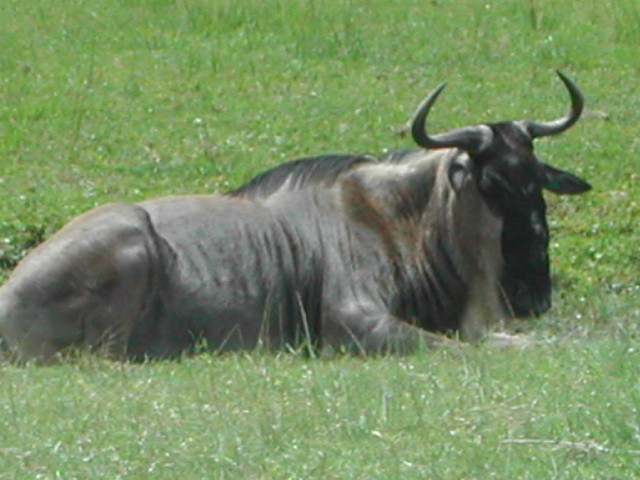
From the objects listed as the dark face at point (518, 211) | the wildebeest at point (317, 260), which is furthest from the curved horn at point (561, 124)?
the dark face at point (518, 211)

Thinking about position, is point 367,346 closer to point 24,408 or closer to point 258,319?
point 258,319

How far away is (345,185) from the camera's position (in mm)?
10641

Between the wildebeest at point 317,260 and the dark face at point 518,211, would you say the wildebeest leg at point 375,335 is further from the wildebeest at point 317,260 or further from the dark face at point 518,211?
the dark face at point 518,211

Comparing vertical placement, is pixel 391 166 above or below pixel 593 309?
above

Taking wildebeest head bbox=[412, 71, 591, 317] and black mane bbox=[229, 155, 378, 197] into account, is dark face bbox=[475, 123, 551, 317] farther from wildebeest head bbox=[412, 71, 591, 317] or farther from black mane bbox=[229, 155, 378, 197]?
black mane bbox=[229, 155, 378, 197]

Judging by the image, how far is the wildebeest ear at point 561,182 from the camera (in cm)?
1074

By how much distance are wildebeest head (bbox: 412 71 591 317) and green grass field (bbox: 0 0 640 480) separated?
0.82ft

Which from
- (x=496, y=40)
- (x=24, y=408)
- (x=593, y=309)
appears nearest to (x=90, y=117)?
(x=496, y=40)

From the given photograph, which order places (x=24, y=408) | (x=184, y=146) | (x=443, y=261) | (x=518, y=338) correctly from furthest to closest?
(x=184, y=146)
(x=443, y=261)
(x=518, y=338)
(x=24, y=408)

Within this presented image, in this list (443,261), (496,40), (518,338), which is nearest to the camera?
(518,338)

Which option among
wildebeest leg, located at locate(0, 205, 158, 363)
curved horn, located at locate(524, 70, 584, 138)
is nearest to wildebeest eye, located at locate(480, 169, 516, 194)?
curved horn, located at locate(524, 70, 584, 138)

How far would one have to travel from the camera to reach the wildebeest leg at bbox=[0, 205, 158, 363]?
9.77m

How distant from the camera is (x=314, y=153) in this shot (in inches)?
537

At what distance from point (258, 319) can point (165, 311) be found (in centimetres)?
49
